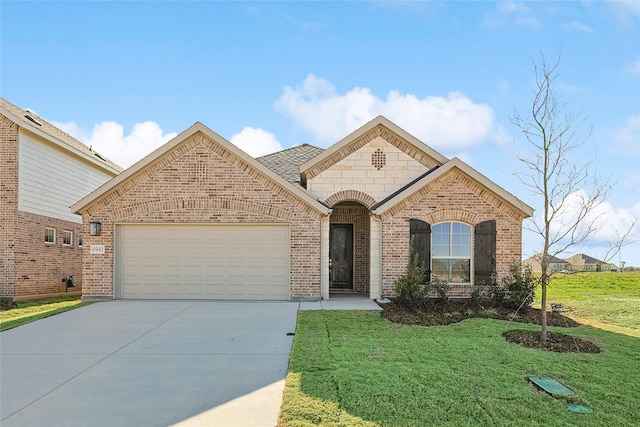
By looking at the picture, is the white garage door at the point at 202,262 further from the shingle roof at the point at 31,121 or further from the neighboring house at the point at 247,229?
the shingle roof at the point at 31,121

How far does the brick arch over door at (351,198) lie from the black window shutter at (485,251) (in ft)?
11.0

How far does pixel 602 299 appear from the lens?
1617cm

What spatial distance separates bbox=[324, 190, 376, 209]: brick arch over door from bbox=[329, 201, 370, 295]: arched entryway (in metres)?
1.64

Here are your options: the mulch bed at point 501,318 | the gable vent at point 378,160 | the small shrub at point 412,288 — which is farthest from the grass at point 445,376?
the gable vent at point 378,160

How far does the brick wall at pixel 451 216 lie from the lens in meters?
14.0

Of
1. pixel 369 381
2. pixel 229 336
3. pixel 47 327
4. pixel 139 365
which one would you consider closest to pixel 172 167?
pixel 47 327

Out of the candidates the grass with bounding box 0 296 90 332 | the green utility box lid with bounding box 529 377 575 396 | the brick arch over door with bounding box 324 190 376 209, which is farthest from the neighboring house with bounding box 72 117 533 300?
the green utility box lid with bounding box 529 377 575 396

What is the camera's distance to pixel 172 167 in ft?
46.3

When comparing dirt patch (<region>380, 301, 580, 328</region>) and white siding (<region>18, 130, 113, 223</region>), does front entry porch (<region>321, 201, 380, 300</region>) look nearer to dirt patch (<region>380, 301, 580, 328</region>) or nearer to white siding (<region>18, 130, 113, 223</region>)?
dirt patch (<region>380, 301, 580, 328</region>)

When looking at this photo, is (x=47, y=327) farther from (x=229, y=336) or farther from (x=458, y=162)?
(x=458, y=162)

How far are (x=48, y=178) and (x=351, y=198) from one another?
11.3 meters

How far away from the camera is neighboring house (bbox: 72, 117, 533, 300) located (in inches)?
549

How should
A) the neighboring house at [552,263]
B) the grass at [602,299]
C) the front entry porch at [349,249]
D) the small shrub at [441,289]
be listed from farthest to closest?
the front entry porch at [349,249], the small shrub at [441,289], the grass at [602,299], the neighboring house at [552,263]

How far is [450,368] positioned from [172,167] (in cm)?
1039
